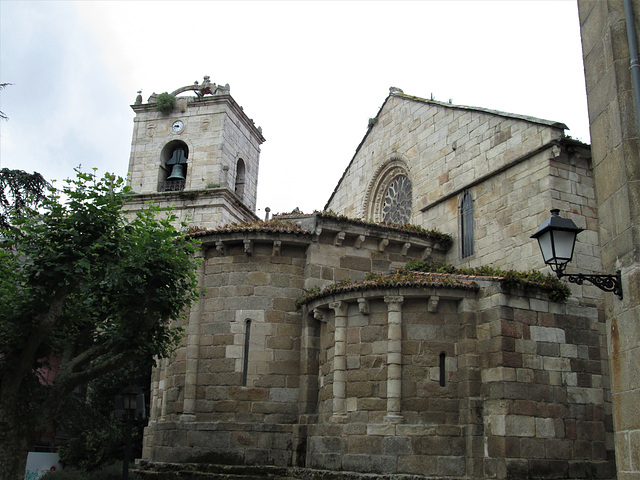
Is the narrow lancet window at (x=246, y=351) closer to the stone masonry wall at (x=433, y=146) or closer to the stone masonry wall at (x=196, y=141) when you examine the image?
the stone masonry wall at (x=433, y=146)

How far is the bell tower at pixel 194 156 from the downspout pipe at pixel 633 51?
24.5 metres

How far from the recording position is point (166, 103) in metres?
34.2

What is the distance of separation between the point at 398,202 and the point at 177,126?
48.6ft

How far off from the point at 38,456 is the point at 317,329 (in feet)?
52.4

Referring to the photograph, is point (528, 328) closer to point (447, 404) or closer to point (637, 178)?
point (447, 404)

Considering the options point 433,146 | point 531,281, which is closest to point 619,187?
point 531,281

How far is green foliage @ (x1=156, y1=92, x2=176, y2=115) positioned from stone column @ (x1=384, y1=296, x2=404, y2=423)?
22.5 metres

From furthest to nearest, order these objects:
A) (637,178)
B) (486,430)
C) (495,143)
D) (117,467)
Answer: (117,467) → (495,143) → (486,430) → (637,178)

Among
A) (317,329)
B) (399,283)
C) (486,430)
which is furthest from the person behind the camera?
(317,329)

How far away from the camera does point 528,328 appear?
14.8 meters

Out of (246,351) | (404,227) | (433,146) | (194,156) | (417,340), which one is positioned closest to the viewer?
(417,340)

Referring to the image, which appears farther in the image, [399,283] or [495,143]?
[495,143]

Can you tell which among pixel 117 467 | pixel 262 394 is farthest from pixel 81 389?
pixel 262 394

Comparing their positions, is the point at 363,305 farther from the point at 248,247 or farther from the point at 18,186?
the point at 18,186
